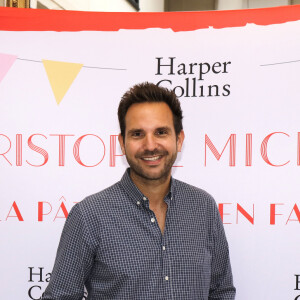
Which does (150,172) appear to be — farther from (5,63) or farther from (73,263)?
(5,63)

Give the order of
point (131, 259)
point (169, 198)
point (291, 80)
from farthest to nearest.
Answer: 1. point (291, 80)
2. point (169, 198)
3. point (131, 259)

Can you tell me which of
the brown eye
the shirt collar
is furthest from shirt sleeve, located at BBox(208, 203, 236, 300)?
the brown eye

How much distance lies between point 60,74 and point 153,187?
Result: 58 centimetres

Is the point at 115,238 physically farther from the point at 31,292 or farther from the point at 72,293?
the point at 31,292

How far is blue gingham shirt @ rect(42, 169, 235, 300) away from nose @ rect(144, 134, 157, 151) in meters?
0.11

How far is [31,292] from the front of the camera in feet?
5.22

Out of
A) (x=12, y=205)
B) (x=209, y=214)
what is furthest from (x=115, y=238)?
(x=12, y=205)

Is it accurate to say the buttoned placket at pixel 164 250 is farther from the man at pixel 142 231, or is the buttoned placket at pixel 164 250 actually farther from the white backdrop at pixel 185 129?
the white backdrop at pixel 185 129

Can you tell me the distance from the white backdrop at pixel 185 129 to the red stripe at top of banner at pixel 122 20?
0.02 meters

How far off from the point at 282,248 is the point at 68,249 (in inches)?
29.1

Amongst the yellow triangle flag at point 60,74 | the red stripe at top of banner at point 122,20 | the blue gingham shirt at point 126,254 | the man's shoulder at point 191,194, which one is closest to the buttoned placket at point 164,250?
the blue gingham shirt at point 126,254

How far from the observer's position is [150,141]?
123 cm

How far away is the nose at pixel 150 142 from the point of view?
1.23 meters

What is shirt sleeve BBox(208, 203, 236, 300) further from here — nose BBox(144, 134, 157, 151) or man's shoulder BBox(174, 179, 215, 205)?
nose BBox(144, 134, 157, 151)
